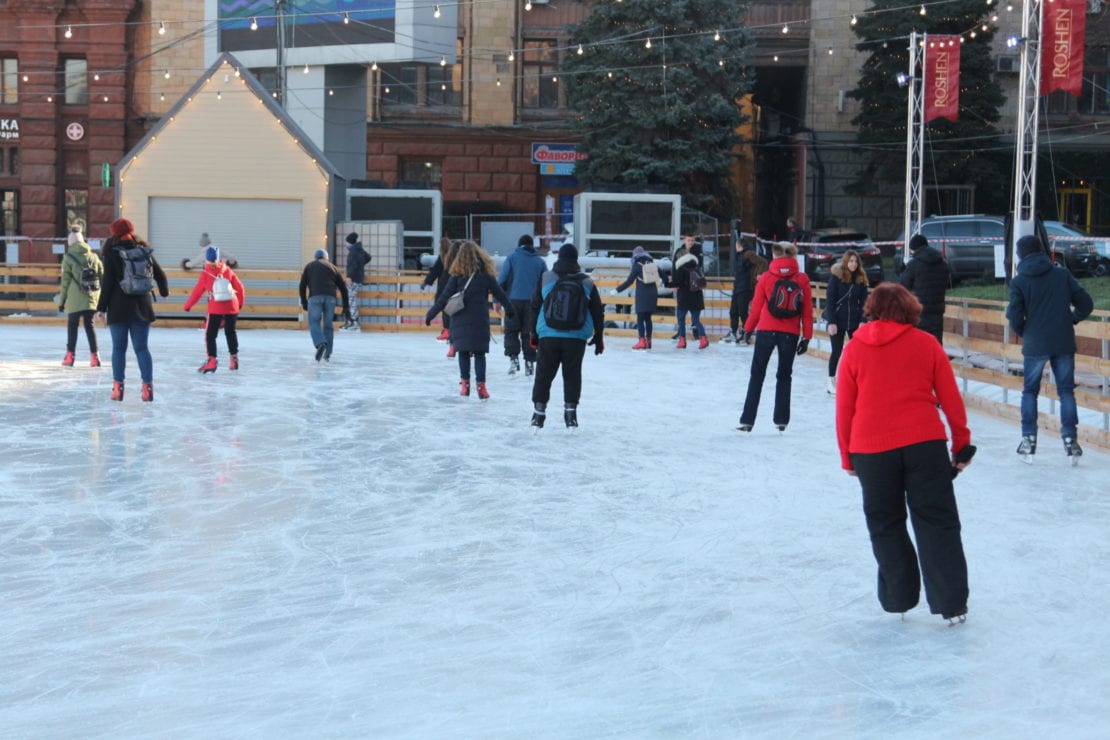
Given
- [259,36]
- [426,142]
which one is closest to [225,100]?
[259,36]

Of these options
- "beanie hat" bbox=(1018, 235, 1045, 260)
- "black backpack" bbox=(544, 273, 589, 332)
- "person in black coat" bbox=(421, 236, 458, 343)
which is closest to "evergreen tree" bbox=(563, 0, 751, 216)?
"person in black coat" bbox=(421, 236, 458, 343)

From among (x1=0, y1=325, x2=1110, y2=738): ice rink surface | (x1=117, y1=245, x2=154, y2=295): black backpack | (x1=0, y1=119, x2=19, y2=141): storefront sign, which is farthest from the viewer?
(x1=0, y1=119, x2=19, y2=141): storefront sign

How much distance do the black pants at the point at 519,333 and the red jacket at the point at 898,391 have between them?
35.1 ft

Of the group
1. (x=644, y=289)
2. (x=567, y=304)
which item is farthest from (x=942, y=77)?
(x=567, y=304)

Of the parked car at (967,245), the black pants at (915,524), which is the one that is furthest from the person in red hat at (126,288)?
the parked car at (967,245)

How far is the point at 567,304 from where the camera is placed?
12.4 metres

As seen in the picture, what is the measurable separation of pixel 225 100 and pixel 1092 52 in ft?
88.0

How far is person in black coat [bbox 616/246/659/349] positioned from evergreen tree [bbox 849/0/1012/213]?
20.1m

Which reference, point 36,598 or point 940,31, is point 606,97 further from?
point 36,598

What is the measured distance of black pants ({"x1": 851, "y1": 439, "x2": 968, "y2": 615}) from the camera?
6.22 meters

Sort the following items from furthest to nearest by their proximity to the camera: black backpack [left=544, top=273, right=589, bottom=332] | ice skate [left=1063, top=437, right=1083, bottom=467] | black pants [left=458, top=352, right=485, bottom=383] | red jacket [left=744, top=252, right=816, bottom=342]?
1. black pants [left=458, top=352, right=485, bottom=383]
2. red jacket [left=744, top=252, right=816, bottom=342]
3. black backpack [left=544, top=273, right=589, bottom=332]
4. ice skate [left=1063, top=437, right=1083, bottom=467]

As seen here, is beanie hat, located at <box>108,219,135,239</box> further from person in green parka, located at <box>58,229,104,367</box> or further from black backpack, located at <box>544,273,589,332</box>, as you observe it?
black backpack, located at <box>544,273,589,332</box>

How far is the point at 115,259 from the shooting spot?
13625 millimetres

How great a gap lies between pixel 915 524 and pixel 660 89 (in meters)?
35.1
